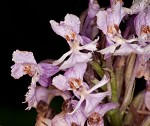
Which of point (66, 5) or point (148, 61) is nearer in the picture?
point (148, 61)

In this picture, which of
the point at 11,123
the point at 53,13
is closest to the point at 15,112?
the point at 11,123

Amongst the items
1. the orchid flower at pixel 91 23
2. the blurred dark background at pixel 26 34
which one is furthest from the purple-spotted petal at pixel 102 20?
the blurred dark background at pixel 26 34

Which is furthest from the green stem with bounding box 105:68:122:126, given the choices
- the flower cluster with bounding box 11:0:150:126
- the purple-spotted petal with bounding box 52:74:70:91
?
the purple-spotted petal with bounding box 52:74:70:91

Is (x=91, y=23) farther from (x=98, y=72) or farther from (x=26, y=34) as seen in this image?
(x=26, y=34)

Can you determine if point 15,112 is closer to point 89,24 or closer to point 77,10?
point 77,10

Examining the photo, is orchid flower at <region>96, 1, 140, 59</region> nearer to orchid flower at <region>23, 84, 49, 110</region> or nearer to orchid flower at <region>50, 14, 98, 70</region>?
orchid flower at <region>50, 14, 98, 70</region>

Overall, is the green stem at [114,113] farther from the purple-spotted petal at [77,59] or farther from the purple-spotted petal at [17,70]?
the purple-spotted petal at [17,70]

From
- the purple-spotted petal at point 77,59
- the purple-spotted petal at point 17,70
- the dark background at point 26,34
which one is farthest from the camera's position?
the dark background at point 26,34
